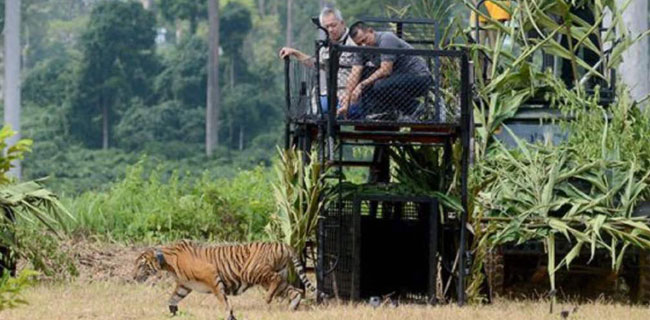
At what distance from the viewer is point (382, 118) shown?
43.8 feet

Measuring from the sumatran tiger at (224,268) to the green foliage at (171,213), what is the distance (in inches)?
277

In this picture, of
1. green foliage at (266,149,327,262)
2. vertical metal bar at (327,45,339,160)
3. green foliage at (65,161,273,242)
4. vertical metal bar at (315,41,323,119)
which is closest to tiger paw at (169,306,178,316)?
green foliage at (266,149,327,262)

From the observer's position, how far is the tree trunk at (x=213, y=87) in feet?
189

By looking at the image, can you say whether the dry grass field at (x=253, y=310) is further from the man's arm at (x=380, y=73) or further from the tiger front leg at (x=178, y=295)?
the man's arm at (x=380, y=73)

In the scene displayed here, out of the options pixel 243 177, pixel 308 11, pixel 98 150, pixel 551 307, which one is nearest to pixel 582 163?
pixel 551 307

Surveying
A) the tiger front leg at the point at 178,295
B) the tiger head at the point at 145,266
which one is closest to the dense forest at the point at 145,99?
the tiger head at the point at 145,266

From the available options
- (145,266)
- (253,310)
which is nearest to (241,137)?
(145,266)

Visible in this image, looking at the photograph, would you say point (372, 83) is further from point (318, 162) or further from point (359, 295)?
point (359, 295)

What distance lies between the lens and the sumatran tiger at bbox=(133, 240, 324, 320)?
1287cm

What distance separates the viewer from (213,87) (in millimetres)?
57906

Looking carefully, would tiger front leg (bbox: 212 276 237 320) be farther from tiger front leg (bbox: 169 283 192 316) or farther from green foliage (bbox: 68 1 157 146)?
green foliage (bbox: 68 1 157 146)

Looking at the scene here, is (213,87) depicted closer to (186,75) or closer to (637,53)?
(186,75)

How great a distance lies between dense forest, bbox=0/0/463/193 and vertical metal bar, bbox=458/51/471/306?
41.1m

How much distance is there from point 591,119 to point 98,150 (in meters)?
44.8
